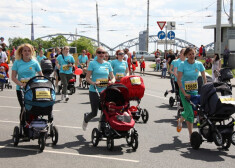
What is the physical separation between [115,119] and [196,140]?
1.46 meters

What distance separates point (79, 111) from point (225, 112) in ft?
20.6

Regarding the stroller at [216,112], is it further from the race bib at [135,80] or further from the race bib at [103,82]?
the race bib at [135,80]

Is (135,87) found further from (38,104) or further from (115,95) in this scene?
(38,104)

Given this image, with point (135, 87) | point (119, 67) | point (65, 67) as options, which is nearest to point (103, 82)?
point (135, 87)

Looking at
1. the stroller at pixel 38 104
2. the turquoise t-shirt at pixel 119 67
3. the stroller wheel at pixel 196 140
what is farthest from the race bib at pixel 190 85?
the turquoise t-shirt at pixel 119 67

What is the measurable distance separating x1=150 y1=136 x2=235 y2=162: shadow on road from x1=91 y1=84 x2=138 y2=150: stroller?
0.55 meters

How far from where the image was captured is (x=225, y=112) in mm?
7605

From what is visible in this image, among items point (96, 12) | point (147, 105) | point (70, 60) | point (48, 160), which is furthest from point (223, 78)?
point (96, 12)

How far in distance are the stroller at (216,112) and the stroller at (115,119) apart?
1.14 metres

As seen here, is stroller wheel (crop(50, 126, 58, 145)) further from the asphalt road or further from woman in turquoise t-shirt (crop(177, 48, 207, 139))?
woman in turquoise t-shirt (crop(177, 48, 207, 139))

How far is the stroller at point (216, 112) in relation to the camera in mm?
7543

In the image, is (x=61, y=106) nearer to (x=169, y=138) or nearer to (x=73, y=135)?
(x=73, y=135)

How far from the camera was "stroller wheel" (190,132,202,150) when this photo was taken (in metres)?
7.88

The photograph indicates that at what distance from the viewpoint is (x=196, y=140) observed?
7.92m
